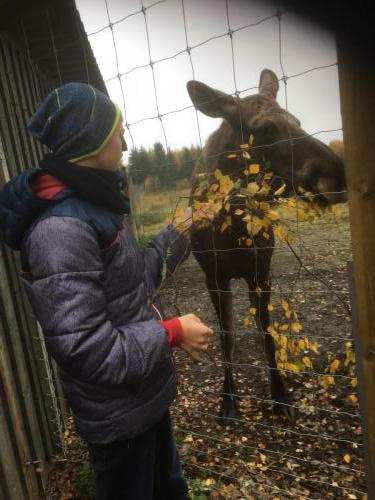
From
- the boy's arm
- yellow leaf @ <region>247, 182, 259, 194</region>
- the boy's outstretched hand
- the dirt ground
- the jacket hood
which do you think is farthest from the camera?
the dirt ground

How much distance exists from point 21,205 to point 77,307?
433 millimetres

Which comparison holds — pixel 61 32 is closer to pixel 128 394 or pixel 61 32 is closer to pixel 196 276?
pixel 128 394

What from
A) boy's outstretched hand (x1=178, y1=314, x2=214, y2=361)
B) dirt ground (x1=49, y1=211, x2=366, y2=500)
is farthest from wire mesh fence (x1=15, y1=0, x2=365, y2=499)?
boy's outstretched hand (x1=178, y1=314, x2=214, y2=361)

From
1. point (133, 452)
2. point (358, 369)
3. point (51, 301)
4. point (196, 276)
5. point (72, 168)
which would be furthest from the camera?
point (196, 276)

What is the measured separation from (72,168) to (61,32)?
2.20 meters

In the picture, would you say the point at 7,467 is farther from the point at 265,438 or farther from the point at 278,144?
the point at 278,144

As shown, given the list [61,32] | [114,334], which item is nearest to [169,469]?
[114,334]

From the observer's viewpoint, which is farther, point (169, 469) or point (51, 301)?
point (169, 469)

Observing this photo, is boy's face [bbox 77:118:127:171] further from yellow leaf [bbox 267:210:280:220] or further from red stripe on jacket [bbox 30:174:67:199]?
yellow leaf [bbox 267:210:280:220]

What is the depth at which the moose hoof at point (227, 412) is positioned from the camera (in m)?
3.09

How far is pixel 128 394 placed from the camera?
1.44 metres

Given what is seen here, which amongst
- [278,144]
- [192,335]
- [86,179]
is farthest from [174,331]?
[278,144]

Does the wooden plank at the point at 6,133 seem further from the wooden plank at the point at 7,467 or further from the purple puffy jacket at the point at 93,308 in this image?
the wooden plank at the point at 7,467

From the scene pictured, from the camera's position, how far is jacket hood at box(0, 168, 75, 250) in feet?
4.35
